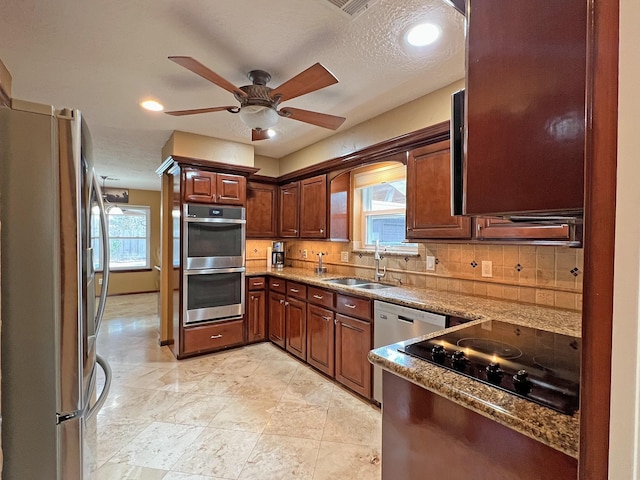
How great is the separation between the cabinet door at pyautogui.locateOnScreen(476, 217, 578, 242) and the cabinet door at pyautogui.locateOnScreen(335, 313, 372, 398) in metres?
1.11

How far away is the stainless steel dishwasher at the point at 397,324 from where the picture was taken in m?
2.02

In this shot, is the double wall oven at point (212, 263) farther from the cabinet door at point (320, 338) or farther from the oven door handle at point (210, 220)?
the cabinet door at point (320, 338)

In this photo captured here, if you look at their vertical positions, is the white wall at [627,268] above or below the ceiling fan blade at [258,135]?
below

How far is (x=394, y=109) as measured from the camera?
2.84 m

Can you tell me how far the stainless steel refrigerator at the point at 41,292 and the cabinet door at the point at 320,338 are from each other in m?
2.02

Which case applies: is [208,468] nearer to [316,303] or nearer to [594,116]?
[316,303]

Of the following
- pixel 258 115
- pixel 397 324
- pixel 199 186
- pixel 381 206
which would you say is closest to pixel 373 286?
pixel 397 324

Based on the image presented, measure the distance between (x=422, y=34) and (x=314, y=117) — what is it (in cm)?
89

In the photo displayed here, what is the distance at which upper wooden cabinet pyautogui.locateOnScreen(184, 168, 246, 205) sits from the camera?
3363mm

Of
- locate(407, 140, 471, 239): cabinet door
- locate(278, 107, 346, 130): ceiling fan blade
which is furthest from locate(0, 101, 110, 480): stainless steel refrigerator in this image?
locate(407, 140, 471, 239): cabinet door

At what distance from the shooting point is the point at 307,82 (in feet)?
6.10

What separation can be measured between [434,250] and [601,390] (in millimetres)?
2300

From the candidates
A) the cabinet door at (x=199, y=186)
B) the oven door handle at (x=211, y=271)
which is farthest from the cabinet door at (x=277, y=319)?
the cabinet door at (x=199, y=186)

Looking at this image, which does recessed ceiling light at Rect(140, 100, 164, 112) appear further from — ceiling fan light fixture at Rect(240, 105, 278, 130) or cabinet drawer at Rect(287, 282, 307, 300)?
cabinet drawer at Rect(287, 282, 307, 300)
